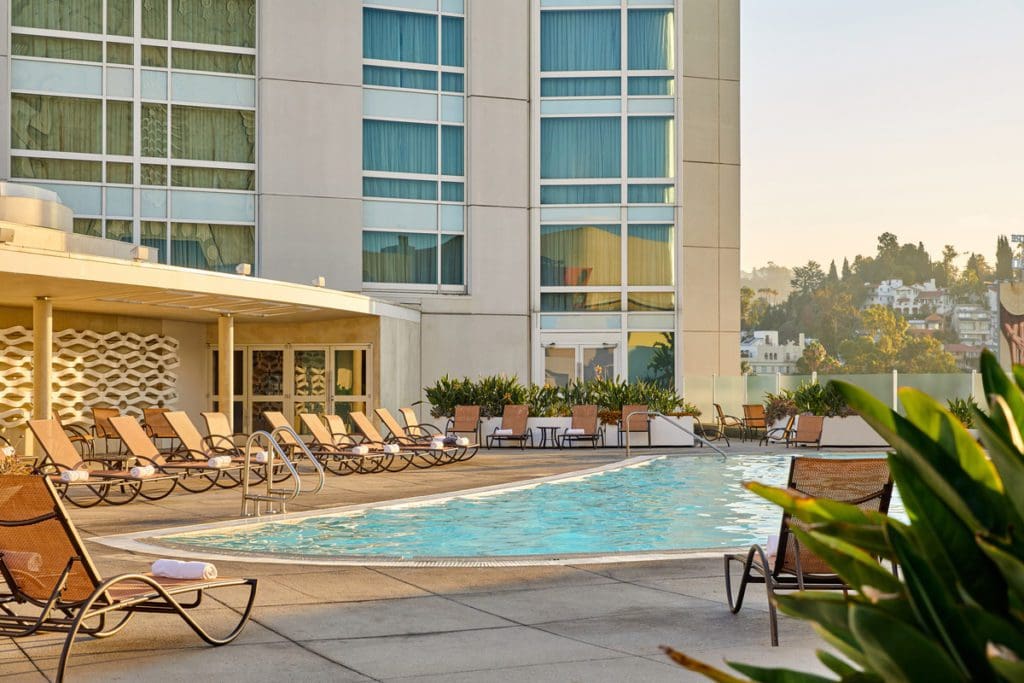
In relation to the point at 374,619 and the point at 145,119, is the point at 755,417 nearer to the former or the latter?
the point at 145,119

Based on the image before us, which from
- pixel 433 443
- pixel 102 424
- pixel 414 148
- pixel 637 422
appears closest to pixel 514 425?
pixel 637 422

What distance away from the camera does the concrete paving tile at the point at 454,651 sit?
221 inches

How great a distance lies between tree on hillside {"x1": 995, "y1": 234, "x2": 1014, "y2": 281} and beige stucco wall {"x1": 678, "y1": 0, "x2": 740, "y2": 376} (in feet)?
311

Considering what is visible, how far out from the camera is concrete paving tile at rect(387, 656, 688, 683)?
5340mm

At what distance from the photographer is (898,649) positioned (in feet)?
4.31

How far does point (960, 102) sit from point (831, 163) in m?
12.5

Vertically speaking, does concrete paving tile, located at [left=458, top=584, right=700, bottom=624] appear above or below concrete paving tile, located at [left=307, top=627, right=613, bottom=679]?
below

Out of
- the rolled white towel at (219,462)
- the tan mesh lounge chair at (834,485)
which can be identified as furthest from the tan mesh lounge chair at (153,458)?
the tan mesh lounge chair at (834,485)

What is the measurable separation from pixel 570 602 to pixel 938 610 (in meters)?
6.02

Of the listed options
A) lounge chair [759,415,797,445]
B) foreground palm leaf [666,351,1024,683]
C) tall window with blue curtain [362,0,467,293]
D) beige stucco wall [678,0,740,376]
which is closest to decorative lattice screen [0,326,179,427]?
tall window with blue curtain [362,0,467,293]

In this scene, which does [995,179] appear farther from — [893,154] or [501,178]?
[501,178]

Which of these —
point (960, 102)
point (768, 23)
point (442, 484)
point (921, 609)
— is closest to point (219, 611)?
point (921, 609)

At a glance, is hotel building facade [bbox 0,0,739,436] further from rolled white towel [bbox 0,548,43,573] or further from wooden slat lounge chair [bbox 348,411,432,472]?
rolled white towel [bbox 0,548,43,573]

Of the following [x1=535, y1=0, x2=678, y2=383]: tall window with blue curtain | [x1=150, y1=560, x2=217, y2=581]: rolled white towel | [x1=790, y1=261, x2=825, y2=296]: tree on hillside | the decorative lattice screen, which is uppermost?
[x1=790, y1=261, x2=825, y2=296]: tree on hillside
